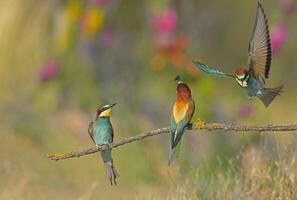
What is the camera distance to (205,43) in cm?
1201

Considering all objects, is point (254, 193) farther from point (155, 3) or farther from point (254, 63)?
point (155, 3)

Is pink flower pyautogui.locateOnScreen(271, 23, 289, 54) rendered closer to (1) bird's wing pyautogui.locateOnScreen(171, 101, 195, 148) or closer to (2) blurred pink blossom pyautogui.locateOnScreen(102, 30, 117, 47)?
(2) blurred pink blossom pyautogui.locateOnScreen(102, 30, 117, 47)

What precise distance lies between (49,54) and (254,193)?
589 centimetres

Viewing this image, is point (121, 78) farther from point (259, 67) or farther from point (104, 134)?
point (259, 67)

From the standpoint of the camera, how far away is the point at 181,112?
3.63 meters

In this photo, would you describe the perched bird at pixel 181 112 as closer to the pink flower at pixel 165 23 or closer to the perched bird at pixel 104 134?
the perched bird at pixel 104 134

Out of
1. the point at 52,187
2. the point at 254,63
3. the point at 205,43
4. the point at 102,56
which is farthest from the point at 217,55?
the point at 254,63

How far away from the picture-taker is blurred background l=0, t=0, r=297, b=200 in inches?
340

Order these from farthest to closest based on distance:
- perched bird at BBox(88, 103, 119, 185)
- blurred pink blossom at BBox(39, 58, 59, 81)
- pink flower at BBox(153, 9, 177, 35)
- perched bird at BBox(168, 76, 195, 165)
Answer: blurred pink blossom at BBox(39, 58, 59, 81) < pink flower at BBox(153, 9, 177, 35) < perched bird at BBox(88, 103, 119, 185) < perched bird at BBox(168, 76, 195, 165)

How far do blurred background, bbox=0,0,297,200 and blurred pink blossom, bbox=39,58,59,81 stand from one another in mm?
12

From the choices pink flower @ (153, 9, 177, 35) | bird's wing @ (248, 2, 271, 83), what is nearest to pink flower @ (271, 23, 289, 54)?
pink flower @ (153, 9, 177, 35)

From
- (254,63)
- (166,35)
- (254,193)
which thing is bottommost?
(254,193)

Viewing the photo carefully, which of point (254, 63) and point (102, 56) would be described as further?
point (102, 56)

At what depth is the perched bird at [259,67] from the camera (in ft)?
12.1
